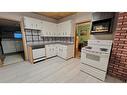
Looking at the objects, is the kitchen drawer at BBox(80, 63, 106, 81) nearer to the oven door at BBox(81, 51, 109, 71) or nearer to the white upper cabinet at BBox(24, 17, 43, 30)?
the oven door at BBox(81, 51, 109, 71)

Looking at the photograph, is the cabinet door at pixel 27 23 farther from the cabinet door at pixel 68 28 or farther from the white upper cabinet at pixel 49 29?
the cabinet door at pixel 68 28

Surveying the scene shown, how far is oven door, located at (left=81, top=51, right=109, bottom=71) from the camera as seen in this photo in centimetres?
145

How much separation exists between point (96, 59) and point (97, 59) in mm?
24

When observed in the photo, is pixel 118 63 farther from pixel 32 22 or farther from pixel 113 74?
pixel 32 22

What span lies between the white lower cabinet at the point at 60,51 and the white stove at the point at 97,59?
1145 mm

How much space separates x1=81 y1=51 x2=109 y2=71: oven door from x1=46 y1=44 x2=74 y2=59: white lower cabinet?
1.16 metres

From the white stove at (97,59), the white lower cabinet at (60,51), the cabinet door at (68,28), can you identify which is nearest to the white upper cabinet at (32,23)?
the white lower cabinet at (60,51)

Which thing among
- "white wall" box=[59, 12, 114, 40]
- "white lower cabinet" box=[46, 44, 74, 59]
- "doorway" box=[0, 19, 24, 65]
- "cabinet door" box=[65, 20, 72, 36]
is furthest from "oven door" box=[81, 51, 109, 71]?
"doorway" box=[0, 19, 24, 65]

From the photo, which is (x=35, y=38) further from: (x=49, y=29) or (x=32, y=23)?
(x=49, y=29)

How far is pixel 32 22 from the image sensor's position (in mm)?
2637

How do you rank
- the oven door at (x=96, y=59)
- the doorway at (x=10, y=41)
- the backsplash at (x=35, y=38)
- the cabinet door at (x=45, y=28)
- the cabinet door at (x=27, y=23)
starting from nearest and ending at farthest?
1. the oven door at (x=96, y=59)
2. the cabinet door at (x=27, y=23)
3. the backsplash at (x=35, y=38)
4. the cabinet door at (x=45, y=28)
5. the doorway at (x=10, y=41)

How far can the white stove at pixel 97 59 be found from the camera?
147cm

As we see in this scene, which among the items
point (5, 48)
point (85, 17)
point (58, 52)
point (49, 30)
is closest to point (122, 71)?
point (85, 17)
